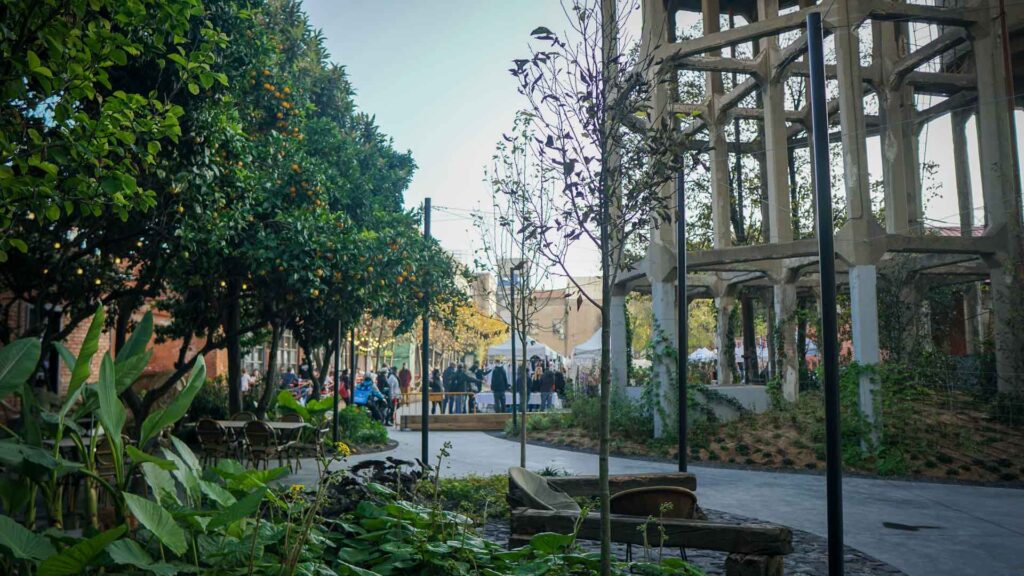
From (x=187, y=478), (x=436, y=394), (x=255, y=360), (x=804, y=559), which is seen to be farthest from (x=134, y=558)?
(x=255, y=360)

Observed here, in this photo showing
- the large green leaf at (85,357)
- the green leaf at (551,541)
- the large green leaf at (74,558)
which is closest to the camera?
the large green leaf at (74,558)

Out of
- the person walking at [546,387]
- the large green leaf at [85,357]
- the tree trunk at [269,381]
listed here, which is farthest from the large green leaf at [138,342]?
the person walking at [546,387]

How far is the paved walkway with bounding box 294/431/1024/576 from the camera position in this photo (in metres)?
7.00

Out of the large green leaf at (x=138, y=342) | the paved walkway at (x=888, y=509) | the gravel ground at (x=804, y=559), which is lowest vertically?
the paved walkway at (x=888, y=509)

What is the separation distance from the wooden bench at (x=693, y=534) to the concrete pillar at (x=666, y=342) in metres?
11.7

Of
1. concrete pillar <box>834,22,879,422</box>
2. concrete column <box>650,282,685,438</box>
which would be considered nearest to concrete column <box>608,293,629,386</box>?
concrete column <box>650,282,685,438</box>

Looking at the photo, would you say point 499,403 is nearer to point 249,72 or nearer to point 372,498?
point 249,72

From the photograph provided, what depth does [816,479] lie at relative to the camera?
41.8 feet

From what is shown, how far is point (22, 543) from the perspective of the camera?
2.80 meters

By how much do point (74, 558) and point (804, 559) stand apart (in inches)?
235

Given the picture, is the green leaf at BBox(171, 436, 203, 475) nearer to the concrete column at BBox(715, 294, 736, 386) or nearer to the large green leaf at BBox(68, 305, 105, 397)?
the large green leaf at BBox(68, 305, 105, 397)

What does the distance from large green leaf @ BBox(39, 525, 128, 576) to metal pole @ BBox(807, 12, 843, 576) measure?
3.85 m

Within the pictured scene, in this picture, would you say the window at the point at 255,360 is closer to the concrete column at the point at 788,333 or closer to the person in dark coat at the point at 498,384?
the person in dark coat at the point at 498,384

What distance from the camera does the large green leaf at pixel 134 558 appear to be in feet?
9.07
